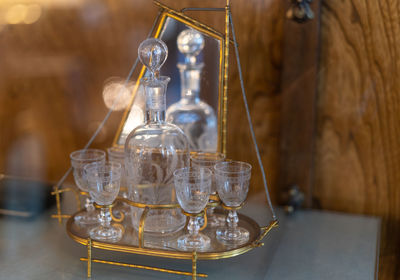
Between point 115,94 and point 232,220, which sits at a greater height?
point 115,94

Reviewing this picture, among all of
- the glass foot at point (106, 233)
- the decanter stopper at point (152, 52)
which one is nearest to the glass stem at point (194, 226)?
the glass foot at point (106, 233)

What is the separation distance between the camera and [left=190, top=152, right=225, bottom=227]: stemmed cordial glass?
0.82 meters

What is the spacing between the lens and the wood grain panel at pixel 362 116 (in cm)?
97

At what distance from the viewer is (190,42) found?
903mm

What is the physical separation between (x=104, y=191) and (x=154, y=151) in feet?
0.36

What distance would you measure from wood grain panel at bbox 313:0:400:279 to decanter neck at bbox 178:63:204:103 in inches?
12.0

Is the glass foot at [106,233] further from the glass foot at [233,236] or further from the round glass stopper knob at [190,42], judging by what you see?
the round glass stopper knob at [190,42]

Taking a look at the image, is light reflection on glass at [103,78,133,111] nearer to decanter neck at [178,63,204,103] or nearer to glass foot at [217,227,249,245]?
decanter neck at [178,63,204,103]

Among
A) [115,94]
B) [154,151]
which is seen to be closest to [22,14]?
[115,94]

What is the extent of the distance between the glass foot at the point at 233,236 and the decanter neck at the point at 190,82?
29 centimetres

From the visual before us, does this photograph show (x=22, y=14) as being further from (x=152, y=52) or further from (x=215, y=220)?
Answer: (x=215, y=220)

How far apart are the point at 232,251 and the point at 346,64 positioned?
0.52 m

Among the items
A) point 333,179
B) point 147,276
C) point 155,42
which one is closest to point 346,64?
point 333,179

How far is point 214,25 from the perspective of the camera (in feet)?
3.22
